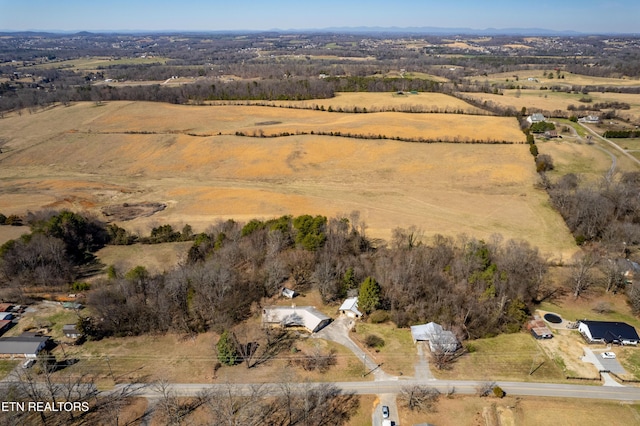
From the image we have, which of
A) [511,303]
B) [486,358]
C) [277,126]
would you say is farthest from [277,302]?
[277,126]

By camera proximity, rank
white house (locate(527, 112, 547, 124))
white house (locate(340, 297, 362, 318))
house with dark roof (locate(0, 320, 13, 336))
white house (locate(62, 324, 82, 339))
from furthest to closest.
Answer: white house (locate(527, 112, 547, 124)) → white house (locate(340, 297, 362, 318)) → house with dark roof (locate(0, 320, 13, 336)) → white house (locate(62, 324, 82, 339))

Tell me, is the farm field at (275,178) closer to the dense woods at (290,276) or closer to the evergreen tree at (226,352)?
the dense woods at (290,276)

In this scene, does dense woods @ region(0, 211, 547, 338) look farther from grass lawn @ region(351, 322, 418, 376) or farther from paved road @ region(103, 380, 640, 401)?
paved road @ region(103, 380, 640, 401)

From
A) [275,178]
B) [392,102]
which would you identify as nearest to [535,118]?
[392,102]

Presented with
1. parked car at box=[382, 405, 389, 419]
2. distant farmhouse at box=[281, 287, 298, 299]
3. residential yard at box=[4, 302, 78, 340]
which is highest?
distant farmhouse at box=[281, 287, 298, 299]

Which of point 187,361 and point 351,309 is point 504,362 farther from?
point 187,361

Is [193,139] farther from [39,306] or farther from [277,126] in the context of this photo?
[39,306]

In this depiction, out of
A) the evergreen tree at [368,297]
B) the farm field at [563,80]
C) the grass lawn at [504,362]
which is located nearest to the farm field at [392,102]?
the farm field at [563,80]

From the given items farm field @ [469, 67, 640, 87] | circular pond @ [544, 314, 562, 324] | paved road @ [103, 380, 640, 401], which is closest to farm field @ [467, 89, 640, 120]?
farm field @ [469, 67, 640, 87]
